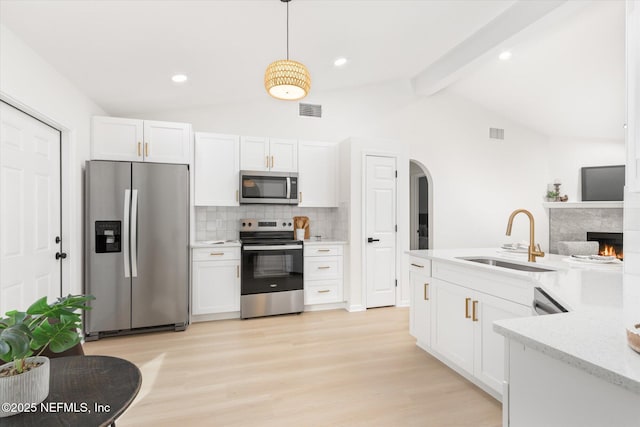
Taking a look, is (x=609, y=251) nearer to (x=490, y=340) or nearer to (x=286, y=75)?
(x=490, y=340)

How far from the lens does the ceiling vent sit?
16.0ft

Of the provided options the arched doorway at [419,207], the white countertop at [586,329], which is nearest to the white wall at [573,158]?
the arched doorway at [419,207]

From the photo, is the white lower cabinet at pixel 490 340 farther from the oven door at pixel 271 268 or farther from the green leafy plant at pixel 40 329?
the oven door at pixel 271 268

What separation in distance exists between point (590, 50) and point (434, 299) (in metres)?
3.53

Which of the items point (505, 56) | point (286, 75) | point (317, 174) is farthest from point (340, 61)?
point (505, 56)

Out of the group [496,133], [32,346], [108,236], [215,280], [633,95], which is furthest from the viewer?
[496,133]

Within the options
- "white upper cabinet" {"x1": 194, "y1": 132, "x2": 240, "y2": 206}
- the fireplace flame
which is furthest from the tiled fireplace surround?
"white upper cabinet" {"x1": 194, "y1": 132, "x2": 240, "y2": 206}

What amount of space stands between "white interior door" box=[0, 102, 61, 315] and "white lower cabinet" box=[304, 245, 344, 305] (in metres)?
2.59

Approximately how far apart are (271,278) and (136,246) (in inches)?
60.6

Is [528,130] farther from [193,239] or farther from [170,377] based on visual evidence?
[170,377]

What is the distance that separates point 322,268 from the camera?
14.5 feet

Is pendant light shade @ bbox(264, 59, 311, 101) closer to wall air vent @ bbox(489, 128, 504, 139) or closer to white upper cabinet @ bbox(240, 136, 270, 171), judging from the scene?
white upper cabinet @ bbox(240, 136, 270, 171)

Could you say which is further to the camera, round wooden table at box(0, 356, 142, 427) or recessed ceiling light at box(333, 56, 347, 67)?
recessed ceiling light at box(333, 56, 347, 67)

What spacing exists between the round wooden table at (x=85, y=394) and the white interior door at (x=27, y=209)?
4.98 ft
